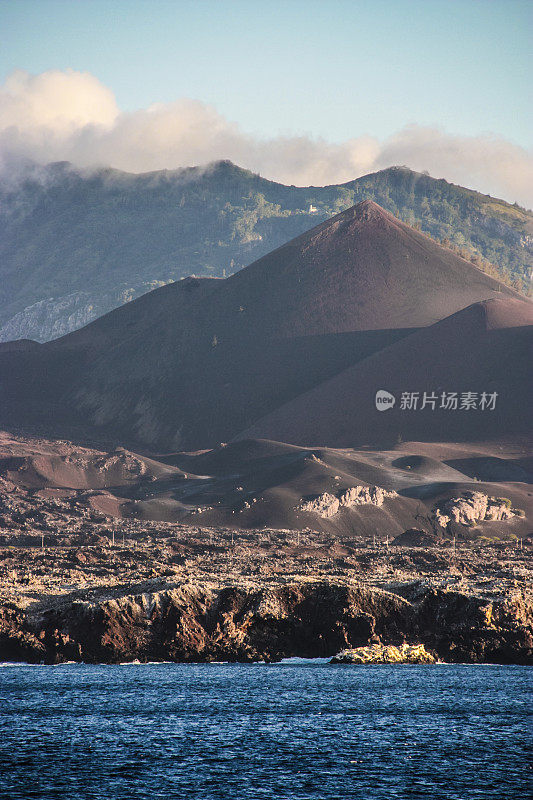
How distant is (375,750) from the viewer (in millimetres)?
42969

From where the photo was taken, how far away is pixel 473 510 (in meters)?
150

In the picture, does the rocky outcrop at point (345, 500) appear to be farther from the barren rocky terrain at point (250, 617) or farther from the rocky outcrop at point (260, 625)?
the rocky outcrop at point (260, 625)

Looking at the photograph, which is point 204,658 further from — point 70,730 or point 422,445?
point 422,445

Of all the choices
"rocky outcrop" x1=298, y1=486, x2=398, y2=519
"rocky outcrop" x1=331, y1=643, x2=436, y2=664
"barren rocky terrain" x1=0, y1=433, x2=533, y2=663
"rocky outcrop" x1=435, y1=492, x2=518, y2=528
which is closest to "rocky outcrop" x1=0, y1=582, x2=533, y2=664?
"barren rocky terrain" x1=0, y1=433, x2=533, y2=663

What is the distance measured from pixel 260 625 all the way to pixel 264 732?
55.7ft

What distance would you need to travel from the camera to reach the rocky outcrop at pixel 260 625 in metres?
60.9

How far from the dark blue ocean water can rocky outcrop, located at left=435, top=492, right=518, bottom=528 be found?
8751 cm

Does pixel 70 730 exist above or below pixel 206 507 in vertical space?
below

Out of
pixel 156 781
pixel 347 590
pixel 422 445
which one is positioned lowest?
pixel 156 781

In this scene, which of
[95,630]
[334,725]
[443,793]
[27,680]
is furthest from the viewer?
[95,630]

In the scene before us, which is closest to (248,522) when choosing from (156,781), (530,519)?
(530,519)

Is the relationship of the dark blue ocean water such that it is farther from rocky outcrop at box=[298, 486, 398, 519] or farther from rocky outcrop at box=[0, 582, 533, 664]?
rocky outcrop at box=[298, 486, 398, 519]

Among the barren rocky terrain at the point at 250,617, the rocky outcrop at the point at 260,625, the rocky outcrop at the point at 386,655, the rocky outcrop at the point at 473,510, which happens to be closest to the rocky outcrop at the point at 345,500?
the rocky outcrop at the point at 473,510

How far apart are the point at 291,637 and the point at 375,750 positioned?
2040cm
